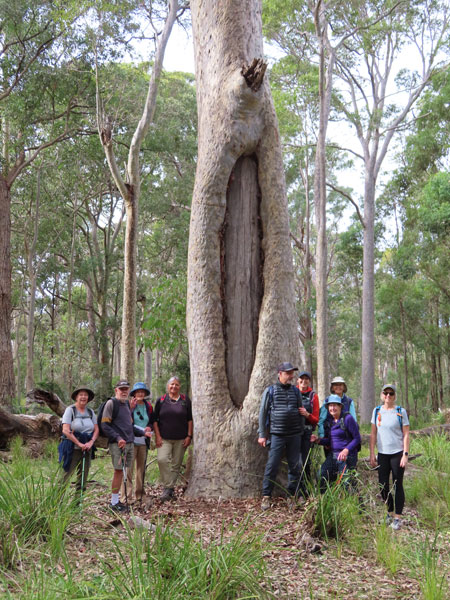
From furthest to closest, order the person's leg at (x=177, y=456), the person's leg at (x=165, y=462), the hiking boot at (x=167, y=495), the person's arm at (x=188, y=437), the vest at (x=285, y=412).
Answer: the person's arm at (x=188, y=437), the person's leg at (x=177, y=456), the person's leg at (x=165, y=462), the hiking boot at (x=167, y=495), the vest at (x=285, y=412)

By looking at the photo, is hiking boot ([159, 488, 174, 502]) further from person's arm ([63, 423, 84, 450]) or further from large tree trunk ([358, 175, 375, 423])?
large tree trunk ([358, 175, 375, 423])

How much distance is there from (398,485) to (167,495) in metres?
2.53

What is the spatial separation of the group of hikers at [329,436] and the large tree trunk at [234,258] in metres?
0.34

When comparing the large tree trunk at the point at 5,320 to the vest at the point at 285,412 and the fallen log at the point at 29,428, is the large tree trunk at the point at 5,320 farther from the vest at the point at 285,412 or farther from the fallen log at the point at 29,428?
the vest at the point at 285,412

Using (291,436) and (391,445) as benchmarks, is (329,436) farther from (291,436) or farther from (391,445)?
(391,445)

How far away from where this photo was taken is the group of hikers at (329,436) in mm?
5875

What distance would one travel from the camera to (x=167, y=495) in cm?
630

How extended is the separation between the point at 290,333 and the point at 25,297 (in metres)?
27.6

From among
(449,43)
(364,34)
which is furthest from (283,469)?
(449,43)

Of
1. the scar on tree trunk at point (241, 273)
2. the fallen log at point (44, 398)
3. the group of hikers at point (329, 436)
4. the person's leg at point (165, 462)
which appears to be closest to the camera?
the group of hikers at point (329, 436)

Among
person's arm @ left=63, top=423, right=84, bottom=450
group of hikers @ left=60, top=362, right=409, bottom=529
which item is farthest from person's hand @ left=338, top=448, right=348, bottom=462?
person's arm @ left=63, top=423, right=84, bottom=450

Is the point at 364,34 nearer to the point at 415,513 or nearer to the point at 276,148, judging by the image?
the point at 276,148

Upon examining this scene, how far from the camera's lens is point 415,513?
6082 mm

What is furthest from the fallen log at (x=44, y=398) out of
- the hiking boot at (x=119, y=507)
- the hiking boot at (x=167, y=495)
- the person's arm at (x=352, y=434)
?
the person's arm at (x=352, y=434)
